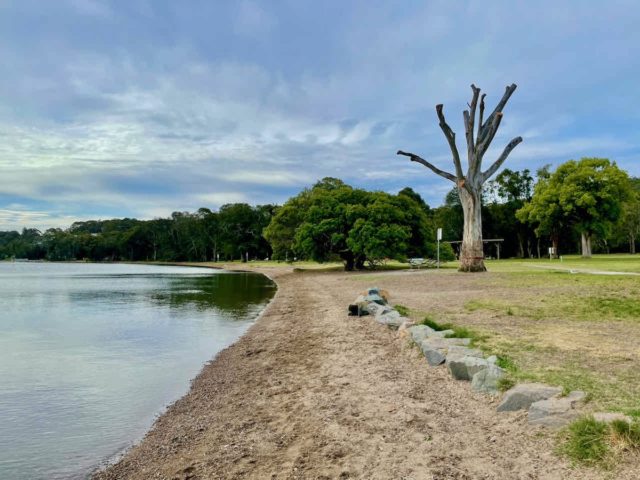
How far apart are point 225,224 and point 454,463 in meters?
95.0

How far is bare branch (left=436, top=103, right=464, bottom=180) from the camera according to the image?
1062 inches

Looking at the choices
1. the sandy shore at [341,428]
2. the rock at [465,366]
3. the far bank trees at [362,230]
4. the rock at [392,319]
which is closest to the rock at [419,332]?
the sandy shore at [341,428]

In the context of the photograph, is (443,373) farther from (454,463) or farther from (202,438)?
(202,438)

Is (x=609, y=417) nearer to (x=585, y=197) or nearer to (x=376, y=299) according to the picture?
(x=376, y=299)

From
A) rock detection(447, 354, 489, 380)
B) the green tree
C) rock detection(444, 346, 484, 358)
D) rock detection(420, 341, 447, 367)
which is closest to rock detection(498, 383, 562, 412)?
rock detection(447, 354, 489, 380)

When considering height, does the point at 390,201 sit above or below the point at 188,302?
above

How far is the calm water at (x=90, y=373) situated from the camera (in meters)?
5.90

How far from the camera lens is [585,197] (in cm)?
A: 4622

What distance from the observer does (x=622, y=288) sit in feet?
47.4

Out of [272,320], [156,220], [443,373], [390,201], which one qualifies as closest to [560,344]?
[443,373]

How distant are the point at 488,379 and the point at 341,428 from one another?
1911mm

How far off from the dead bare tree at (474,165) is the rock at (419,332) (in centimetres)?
1808

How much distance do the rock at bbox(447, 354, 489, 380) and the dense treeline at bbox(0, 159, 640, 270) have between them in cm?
2904

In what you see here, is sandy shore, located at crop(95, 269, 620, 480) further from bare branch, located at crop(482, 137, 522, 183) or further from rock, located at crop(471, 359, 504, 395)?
bare branch, located at crop(482, 137, 522, 183)
